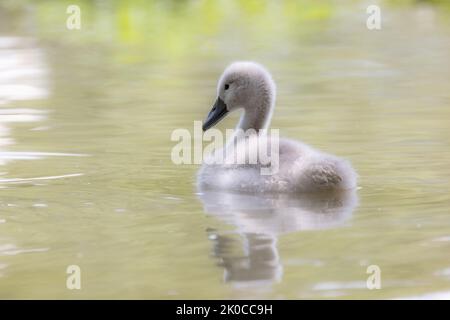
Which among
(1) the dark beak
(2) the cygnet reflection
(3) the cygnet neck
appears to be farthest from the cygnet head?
(2) the cygnet reflection

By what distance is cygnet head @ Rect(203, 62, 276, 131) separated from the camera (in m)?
8.37

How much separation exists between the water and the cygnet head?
1.92 ft

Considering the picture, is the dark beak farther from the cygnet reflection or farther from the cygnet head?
the cygnet reflection

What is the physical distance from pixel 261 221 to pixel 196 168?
1.92m

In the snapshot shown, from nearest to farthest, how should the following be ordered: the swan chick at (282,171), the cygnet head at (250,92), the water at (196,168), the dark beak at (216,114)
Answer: the water at (196,168)
the swan chick at (282,171)
the cygnet head at (250,92)
the dark beak at (216,114)

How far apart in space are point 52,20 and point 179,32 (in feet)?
9.59

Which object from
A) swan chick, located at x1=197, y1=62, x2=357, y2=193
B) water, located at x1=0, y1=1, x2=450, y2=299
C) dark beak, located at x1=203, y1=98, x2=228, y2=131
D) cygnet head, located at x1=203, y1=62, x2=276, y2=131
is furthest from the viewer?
dark beak, located at x1=203, y1=98, x2=228, y2=131

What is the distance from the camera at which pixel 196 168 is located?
28.7 feet

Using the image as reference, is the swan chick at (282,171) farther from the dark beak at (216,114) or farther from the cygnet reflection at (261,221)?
the dark beak at (216,114)

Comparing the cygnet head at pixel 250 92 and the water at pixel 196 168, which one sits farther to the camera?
the cygnet head at pixel 250 92

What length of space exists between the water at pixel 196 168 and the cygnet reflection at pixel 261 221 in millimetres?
13

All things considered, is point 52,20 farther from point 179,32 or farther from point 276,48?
point 276,48

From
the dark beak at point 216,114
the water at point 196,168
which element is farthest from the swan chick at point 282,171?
the dark beak at point 216,114

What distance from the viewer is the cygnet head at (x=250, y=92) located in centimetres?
837
